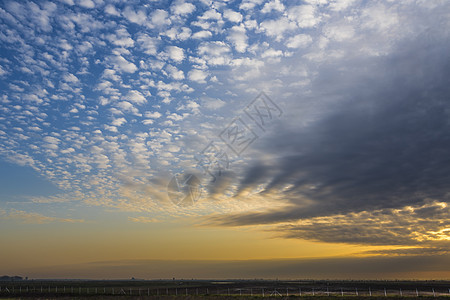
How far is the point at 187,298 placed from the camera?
66.2 meters

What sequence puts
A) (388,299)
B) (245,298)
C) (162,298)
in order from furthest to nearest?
1. (162,298)
2. (245,298)
3. (388,299)

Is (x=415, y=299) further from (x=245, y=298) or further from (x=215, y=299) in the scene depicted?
(x=215, y=299)

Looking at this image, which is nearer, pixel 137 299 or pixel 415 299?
pixel 415 299

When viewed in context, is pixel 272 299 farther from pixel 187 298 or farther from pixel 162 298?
pixel 162 298

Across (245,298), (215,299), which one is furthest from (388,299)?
(215,299)

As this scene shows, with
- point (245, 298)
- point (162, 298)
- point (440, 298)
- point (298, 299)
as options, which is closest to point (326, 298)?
point (298, 299)

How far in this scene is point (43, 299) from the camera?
70.8 meters

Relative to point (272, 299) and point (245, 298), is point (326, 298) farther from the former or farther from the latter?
point (245, 298)

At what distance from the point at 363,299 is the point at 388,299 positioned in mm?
4106

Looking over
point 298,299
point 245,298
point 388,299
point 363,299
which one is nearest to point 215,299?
point 245,298

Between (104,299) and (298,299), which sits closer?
(298,299)

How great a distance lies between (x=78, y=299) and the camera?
230 ft

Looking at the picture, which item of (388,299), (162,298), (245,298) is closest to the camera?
(388,299)

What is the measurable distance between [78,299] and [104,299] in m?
5.82
